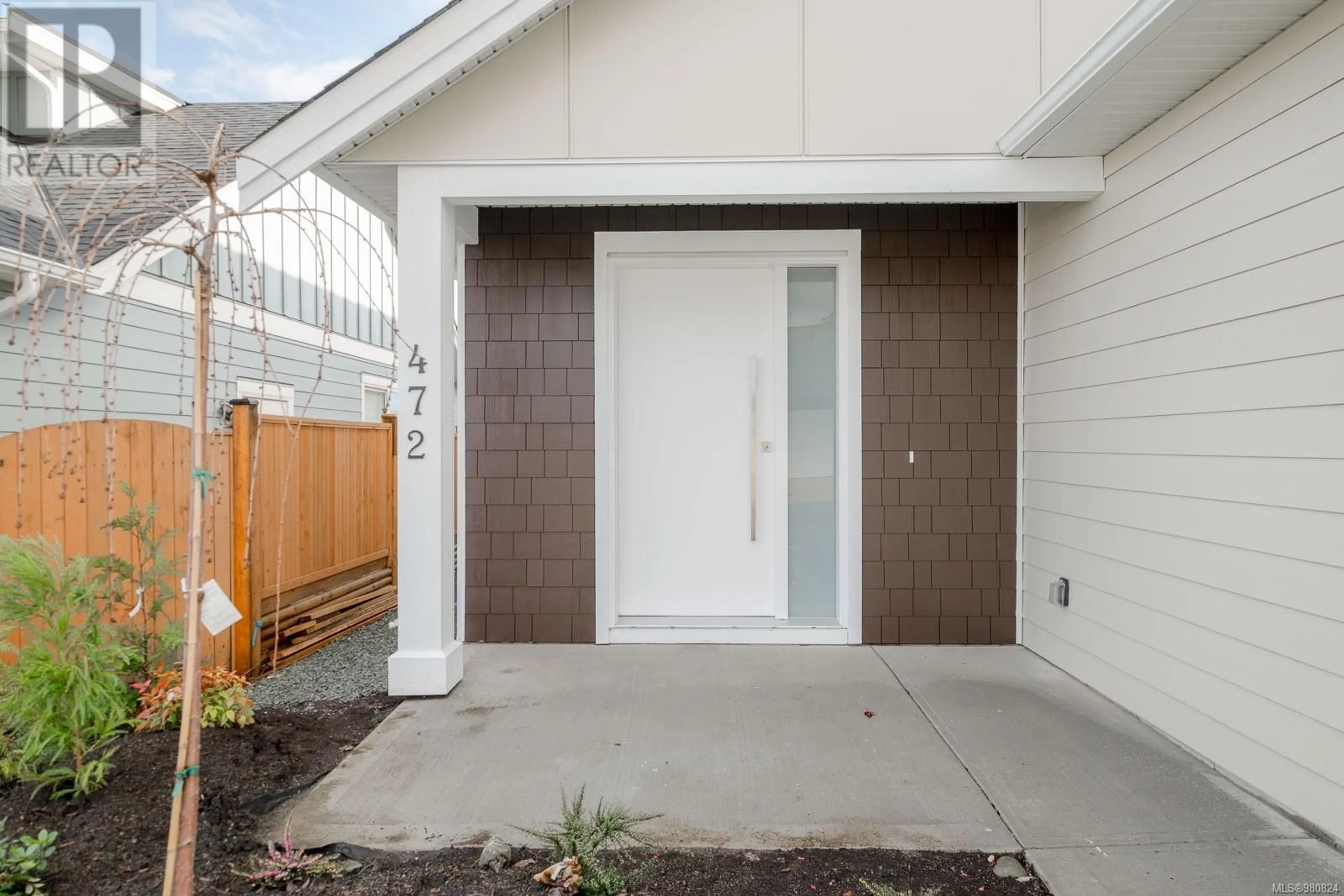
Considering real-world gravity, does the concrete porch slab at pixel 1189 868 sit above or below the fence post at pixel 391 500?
below

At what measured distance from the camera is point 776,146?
330cm

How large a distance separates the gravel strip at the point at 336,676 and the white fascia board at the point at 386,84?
7.62ft

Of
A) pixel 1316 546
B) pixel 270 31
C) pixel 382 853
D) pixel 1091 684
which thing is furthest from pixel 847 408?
pixel 270 31

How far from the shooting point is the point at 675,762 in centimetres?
267

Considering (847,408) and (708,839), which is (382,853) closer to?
(708,839)

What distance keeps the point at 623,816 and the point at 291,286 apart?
292 inches

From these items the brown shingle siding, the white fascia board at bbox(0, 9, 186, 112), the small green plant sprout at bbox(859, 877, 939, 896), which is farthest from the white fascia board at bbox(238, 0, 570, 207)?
the small green plant sprout at bbox(859, 877, 939, 896)

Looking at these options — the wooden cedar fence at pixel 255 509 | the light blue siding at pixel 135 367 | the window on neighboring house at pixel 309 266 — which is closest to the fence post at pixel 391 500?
the wooden cedar fence at pixel 255 509

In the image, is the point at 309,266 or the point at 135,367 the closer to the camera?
the point at 135,367

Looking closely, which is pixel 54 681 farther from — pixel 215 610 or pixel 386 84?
pixel 386 84

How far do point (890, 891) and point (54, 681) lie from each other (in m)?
2.67

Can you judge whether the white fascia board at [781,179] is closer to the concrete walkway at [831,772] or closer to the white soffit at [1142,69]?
the white soffit at [1142,69]

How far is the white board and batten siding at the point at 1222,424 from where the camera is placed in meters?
2.20

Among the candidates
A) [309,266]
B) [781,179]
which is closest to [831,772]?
[781,179]
